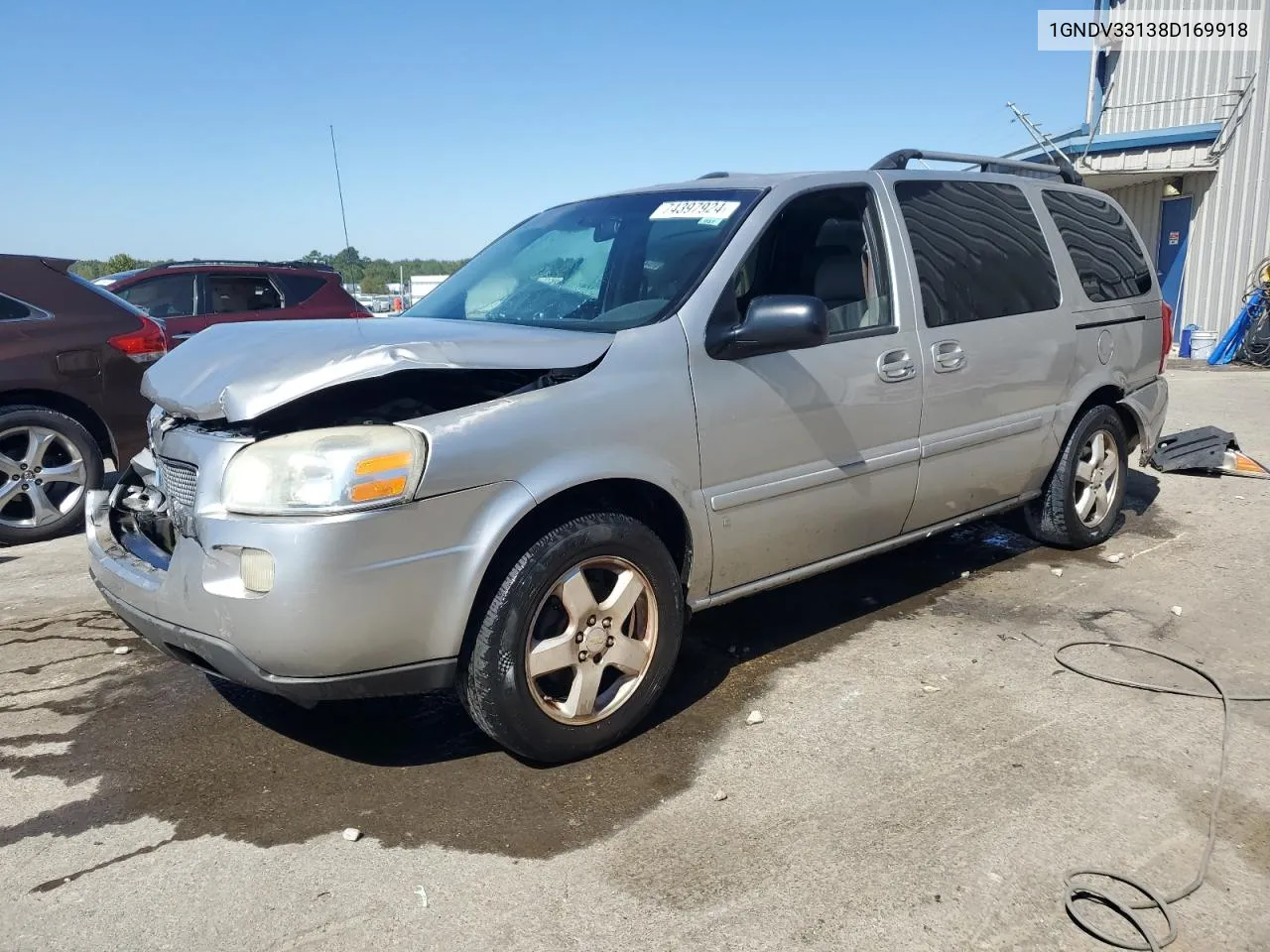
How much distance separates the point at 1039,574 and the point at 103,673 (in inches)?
166

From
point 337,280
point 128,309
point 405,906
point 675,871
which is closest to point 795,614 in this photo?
point 675,871

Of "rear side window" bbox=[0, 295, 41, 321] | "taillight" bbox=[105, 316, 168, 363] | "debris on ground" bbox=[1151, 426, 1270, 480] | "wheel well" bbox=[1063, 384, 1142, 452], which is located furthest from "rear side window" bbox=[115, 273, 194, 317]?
"debris on ground" bbox=[1151, 426, 1270, 480]

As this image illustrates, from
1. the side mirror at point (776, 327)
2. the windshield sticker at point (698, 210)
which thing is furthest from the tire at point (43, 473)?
the side mirror at point (776, 327)

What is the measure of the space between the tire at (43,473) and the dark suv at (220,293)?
317cm

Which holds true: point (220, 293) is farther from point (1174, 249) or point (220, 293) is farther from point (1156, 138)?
point (1174, 249)

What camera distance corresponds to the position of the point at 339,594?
8.65ft

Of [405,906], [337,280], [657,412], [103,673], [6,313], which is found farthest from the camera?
[337,280]

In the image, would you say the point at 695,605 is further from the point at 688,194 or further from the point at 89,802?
the point at 89,802

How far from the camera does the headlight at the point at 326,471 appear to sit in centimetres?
264

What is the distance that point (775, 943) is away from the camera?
90.6 inches

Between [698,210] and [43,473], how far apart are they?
172 inches

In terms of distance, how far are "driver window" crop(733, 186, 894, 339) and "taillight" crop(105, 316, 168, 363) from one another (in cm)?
429

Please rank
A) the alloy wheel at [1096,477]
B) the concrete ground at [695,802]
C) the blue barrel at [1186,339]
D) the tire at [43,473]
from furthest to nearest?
the blue barrel at [1186,339] < the tire at [43,473] < the alloy wheel at [1096,477] < the concrete ground at [695,802]

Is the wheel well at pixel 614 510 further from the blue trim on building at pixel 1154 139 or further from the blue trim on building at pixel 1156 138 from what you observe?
the blue trim on building at pixel 1156 138
